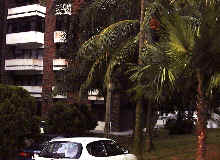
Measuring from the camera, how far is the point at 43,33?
40375mm

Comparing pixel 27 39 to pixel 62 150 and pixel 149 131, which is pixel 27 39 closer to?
pixel 149 131

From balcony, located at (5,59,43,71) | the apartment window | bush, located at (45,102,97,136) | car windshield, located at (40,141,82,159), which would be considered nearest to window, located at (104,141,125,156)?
car windshield, located at (40,141,82,159)

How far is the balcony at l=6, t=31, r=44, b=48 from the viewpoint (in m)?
→ 39.5

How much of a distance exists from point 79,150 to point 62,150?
48 cm

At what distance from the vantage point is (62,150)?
32.2ft

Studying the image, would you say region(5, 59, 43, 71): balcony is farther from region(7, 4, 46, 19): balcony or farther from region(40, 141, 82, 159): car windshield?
region(40, 141, 82, 159): car windshield

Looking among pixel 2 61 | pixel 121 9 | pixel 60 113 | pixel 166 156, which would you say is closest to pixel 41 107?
pixel 2 61

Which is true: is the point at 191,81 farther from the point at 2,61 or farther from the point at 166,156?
the point at 2,61

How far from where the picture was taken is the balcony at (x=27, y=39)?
129 ft

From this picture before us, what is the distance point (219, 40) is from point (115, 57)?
671 cm

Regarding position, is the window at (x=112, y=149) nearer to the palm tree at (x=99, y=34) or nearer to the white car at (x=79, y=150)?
the white car at (x=79, y=150)

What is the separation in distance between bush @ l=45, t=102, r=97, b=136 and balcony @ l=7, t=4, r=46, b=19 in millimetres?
18250

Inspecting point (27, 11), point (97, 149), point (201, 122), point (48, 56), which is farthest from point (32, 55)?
point (201, 122)

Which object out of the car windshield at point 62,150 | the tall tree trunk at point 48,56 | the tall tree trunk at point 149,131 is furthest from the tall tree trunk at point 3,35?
the car windshield at point 62,150
